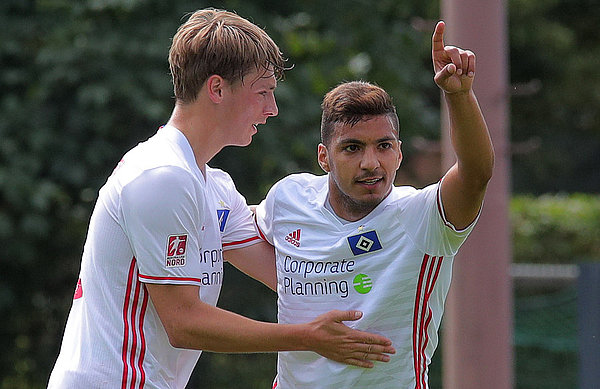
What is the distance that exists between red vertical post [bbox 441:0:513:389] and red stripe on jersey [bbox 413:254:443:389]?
2742 millimetres

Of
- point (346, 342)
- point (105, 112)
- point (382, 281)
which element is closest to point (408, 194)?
point (382, 281)

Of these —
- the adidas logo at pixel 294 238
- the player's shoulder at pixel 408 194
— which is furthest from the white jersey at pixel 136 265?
the player's shoulder at pixel 408 194

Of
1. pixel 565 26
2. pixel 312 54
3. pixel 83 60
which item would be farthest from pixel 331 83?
pixel 565 26

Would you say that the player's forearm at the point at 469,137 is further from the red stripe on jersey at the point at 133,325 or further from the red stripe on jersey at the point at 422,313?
the red stripe on jersey at the point at 133,325

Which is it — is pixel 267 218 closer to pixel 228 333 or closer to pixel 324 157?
pixel 324 157

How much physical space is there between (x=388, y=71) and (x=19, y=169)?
3.17 m

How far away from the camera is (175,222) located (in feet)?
9.18

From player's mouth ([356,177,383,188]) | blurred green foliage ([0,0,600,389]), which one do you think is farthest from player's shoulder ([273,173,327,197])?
blurred green foliage ([0,0,600,389])

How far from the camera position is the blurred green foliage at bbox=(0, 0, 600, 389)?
727 cm

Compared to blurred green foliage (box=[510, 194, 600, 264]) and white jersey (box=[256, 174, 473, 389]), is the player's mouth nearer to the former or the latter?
white jersey (box=[256, 174, 473, 389])

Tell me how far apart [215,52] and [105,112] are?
4620 millimetres

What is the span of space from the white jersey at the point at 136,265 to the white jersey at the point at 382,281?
0.40 metres

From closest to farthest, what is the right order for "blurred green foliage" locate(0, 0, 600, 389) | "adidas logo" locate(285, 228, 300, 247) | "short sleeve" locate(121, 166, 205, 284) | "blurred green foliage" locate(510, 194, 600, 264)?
"short sleeve" locate(121, 166, 205, 284) < "adidas logo" locate(285, 228, 300, 247) < "blurred green foliage" locate(0, 0, 600, 389) < "blurred green foliage" locate(510, 194, 600, 264)

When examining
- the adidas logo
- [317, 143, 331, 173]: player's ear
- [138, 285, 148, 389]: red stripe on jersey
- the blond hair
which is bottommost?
[138, 285, 148, 389]: red stripe on jersey
